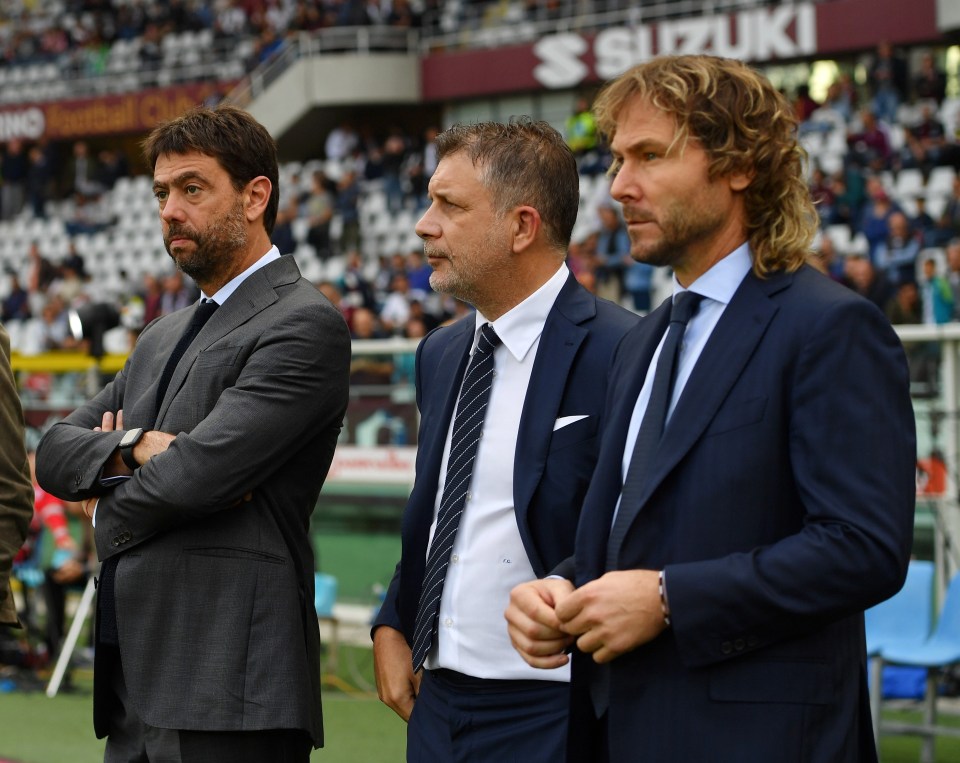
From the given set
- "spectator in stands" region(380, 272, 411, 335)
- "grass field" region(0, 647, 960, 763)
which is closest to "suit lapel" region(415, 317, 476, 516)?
"grass field" region(0, 647, 960, 763)

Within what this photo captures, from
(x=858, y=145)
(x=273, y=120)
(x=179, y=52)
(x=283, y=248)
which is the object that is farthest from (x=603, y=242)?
(x=179, y=52)

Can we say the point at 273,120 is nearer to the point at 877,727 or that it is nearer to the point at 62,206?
the point at 62,206

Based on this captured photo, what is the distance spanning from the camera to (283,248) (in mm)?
18016

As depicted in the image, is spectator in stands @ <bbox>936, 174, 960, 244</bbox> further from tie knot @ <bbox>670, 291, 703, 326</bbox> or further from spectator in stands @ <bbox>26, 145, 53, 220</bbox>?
spectator in stands @ <bbox>26, 145, 53, 220</bbox>

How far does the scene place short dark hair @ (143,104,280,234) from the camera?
3088 mm

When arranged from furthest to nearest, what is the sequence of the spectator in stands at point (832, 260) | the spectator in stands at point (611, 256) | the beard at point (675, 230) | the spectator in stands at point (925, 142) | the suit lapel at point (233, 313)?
the spectator in stands at point (925, 142), the spectator in stands at point (611, 256), the spectator in stands at point (832, 260), the suit lapel at point (233, 313), the beard at point (675, 230)

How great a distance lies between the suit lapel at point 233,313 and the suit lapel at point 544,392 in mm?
682

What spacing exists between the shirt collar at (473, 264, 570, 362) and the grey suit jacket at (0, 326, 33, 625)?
4.03 feet

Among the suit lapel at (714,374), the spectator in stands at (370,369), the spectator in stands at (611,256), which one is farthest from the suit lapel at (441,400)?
the spectator in stands at (611,256)

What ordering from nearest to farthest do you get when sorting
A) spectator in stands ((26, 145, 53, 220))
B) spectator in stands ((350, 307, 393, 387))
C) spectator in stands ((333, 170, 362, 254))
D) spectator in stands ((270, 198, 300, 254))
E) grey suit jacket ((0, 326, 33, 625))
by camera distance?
grey suit jacket ((0, 326, 33, 625)), spectator in stands ((350, 307, 393, 387)), spectator in stands ((270, 198, 300, 254)), spectator in stands ((333, 170, 362, 254)), spectator in stands ((26, 145, 53, 220))

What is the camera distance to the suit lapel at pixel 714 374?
203 cm

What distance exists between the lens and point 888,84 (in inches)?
649

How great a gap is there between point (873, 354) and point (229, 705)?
1511mm

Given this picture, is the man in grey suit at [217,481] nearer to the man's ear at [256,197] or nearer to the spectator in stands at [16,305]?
the man's ear at [256,197]
